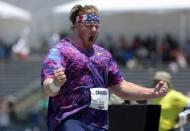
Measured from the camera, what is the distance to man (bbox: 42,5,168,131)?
6.09 meters

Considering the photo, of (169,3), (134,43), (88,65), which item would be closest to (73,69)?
(88,65)

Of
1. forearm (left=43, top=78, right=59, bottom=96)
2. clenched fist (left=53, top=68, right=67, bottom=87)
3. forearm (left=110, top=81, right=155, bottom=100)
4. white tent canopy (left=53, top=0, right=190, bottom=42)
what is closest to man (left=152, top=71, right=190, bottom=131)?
forearm (left=110, top=81, right=155, bottom=100)

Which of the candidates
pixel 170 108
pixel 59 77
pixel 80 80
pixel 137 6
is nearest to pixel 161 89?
pixel 80 80

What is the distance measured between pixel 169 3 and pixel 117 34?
6.62m

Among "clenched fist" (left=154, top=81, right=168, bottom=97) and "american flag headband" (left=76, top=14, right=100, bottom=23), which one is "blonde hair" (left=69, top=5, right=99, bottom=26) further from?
"clenched fist" (left=154, top=81, right=168, bottom=97)

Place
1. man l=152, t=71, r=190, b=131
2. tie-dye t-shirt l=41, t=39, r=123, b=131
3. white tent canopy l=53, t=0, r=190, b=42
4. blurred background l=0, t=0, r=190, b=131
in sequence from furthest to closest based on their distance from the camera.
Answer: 1. white tent canopy l=53, t=0, r=190, b=42
2. blurred background l=0, t=0, r=190, b=131
3. man l=152, t=71, r=190, b=131
4. tie-dye t-shirt l=41, t=39, r=123, b=131

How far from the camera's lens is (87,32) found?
20.2 feet

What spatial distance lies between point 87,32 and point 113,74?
507 mm

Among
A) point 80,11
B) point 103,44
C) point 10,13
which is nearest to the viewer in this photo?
point 80,11

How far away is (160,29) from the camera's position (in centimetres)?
2827

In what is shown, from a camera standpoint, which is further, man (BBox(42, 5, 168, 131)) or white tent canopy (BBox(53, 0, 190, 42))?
white tent canopy (BBox(53, 0, 190, 42))

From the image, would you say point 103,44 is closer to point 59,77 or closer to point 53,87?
point 53,87

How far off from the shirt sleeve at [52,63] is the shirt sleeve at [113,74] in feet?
1.77

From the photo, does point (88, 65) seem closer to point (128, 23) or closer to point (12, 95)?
point (12, 95)
